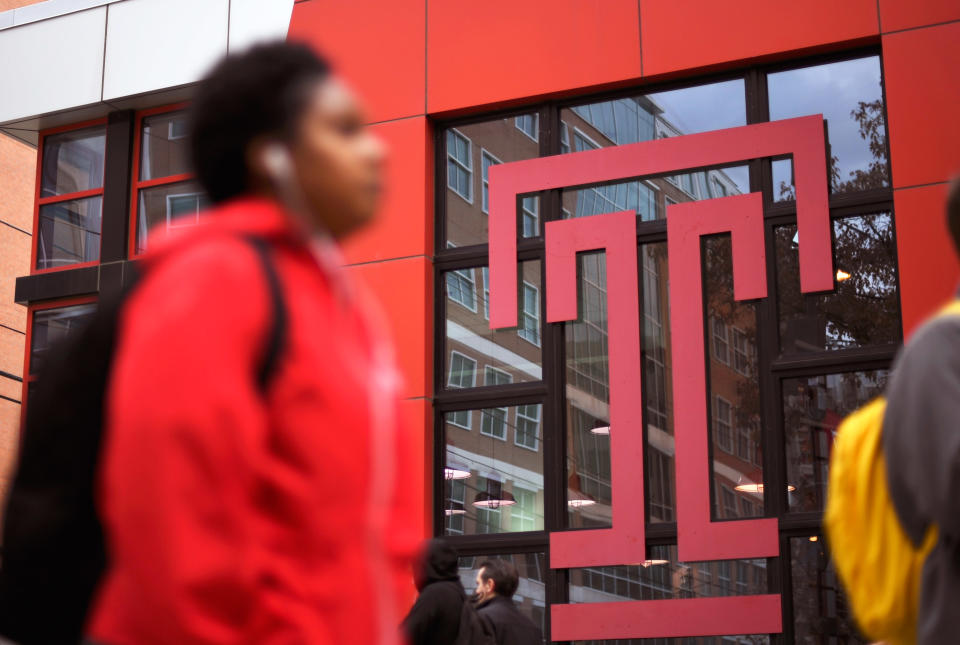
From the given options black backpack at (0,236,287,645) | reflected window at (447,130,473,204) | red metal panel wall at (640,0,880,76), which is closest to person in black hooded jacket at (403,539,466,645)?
black backpack at (0,236,287,645)

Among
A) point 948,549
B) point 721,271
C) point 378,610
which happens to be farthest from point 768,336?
point 378,610

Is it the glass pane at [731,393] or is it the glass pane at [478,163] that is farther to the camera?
the glass pane at [478,163]

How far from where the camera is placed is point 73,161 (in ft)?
46.8

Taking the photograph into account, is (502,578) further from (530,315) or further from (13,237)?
(13,237)

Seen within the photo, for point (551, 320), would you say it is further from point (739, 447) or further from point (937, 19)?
point (937, 19)

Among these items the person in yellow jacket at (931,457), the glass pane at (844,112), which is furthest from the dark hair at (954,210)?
the glass pane at (844,112)

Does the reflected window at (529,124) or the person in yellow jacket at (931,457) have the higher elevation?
the reflected window at (529,124)

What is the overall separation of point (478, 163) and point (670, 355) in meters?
2.55

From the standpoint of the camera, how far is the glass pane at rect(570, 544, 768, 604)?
384 inches

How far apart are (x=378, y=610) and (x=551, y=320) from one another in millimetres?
8951

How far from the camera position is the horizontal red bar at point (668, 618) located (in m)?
9.58

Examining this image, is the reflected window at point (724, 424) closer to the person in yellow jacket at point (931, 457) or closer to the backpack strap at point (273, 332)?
the person in yellow jacket at point (931, 457)

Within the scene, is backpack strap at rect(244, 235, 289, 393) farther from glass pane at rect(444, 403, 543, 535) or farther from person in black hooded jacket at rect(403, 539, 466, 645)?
glass pane at rect(444, 403, 543, 535)

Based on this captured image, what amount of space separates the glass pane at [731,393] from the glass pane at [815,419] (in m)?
0.24
